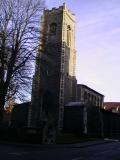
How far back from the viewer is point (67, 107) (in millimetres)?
68188

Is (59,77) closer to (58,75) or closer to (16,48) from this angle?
(58,75)

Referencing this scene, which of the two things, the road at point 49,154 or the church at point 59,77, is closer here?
the road at point 49,154

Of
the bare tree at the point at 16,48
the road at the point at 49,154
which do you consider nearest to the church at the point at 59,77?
the bare tree at the point at 16,48

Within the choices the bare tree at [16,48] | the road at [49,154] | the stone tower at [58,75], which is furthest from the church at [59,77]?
the road at [49,154]

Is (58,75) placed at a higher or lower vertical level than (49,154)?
higher

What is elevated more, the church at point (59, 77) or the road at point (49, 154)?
the church at point (59, 77)

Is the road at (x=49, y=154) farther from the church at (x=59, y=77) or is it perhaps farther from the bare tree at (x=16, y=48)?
the church at (x=59, y=77)

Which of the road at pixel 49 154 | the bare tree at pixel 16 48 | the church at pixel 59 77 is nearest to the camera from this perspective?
the road at pixel 49 154

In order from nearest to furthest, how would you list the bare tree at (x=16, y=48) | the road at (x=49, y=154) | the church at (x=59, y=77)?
the road at (x=49, y=154), the bare tree at (x=16, y=48), the church at (x=59, y=77)

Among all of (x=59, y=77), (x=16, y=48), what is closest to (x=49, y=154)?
(x=16, y=48)

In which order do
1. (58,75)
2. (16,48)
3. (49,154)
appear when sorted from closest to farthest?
1. (49,154)
2. (16,48)
3. (58,75)

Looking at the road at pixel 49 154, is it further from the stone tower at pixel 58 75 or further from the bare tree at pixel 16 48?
the stone tower at pixel 58 75

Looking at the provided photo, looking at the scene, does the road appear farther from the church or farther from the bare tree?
the church

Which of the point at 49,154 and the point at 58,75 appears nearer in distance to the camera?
the point at 49,154
